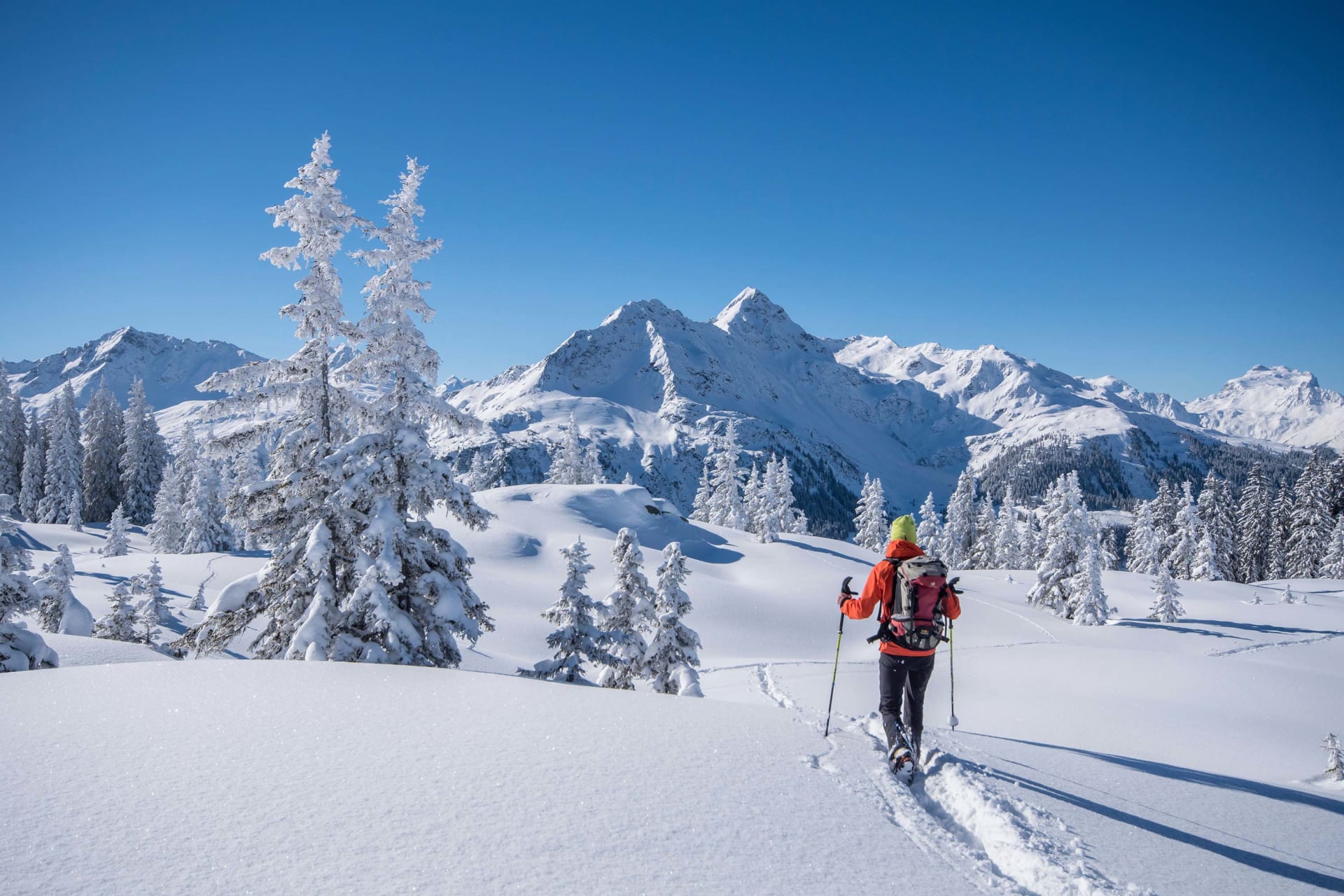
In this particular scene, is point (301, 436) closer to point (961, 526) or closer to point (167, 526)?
point (167, 526)

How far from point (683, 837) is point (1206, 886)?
3946 mm

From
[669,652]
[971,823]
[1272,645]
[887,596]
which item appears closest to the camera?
[971,823]

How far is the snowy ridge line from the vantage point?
2587 centimetres

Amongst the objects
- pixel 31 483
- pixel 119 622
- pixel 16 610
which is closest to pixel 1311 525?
pixel 16 610

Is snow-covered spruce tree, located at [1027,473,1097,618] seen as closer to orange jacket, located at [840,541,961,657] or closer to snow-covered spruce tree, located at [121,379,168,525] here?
orange jacket, located at [840,541,961,657]

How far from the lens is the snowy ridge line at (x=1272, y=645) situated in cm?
2587

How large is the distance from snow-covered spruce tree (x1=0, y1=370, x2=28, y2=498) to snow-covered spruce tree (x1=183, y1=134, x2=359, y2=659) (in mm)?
70138

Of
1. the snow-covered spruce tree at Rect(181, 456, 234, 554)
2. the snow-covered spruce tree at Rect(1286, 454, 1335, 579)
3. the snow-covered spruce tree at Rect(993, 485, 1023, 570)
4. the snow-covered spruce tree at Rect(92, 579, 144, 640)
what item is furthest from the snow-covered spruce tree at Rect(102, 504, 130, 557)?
the snow-covered spruce tree at Rect(1286, 454, 1335, 579)

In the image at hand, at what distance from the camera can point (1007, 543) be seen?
6675cm

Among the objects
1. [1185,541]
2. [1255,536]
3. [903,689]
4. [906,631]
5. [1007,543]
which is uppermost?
[1255,536]

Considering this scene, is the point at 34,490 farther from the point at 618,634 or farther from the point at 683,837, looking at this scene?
the point at 683,837

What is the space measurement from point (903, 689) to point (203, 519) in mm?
62640

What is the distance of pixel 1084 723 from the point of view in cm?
1706

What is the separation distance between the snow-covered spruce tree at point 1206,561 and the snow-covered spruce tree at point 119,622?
7091 centimetres
